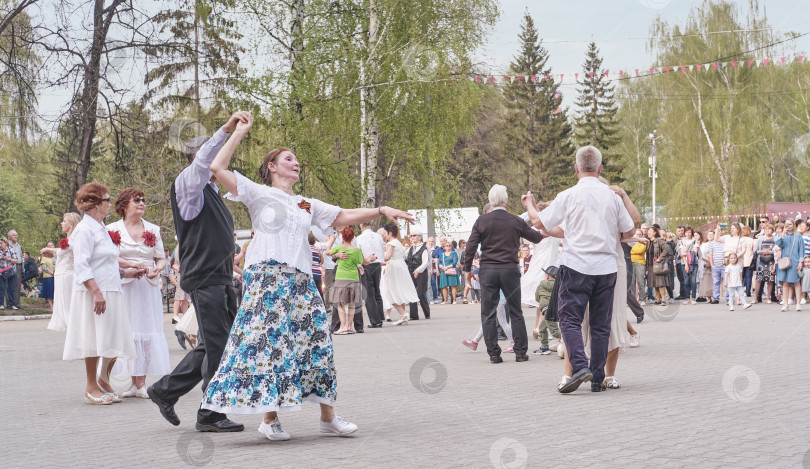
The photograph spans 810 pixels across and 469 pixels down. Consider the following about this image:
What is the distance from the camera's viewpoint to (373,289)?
2034cm

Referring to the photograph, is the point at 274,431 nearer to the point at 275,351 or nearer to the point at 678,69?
the point at 275,351

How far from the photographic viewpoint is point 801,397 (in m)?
7.98

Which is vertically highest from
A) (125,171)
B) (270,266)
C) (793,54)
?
(793,54)

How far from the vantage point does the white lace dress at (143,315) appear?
929 cm

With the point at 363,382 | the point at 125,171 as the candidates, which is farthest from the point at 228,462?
the point at 125,171

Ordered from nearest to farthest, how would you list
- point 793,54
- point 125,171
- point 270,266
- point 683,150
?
point 270,266
point 125,171
point 793,54
point 683,150

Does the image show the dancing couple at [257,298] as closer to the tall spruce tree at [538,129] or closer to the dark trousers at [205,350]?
the dark trousers at [205,350]

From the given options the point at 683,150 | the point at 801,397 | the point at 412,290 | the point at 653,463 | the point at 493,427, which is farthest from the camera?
the point at 683,150

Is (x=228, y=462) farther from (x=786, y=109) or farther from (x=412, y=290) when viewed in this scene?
(x=786, y=109)

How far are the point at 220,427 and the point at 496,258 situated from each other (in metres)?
5.40

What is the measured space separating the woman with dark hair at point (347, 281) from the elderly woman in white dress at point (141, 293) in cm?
865

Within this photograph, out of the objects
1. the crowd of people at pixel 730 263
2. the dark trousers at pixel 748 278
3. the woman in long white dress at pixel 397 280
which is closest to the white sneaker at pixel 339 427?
the woman in long white dress at pixel 397 280

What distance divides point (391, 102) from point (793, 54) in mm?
28966

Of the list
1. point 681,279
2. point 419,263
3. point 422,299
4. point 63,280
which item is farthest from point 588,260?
point 681,279
